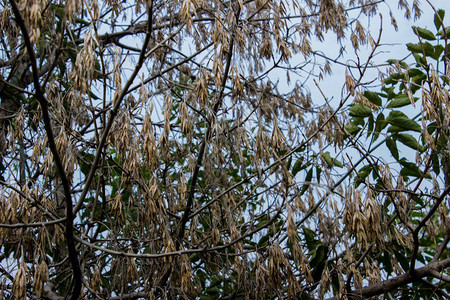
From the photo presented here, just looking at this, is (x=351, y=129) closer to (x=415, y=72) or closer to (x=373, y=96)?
(x=373, y=96)

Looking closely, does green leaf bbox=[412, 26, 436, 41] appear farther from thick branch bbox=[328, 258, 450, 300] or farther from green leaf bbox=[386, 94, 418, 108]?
thick branch bbox=[328, 258, 450, 300]

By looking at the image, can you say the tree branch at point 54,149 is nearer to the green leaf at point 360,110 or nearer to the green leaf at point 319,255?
the green leaf at point 319,255

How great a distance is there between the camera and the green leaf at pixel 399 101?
5.90 feet

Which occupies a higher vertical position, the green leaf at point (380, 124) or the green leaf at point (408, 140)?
the green leaf at point (380, 124)

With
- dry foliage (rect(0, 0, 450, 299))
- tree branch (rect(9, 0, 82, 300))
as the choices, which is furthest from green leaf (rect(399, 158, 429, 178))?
tree branch (rect(9, 0, 82, 300))

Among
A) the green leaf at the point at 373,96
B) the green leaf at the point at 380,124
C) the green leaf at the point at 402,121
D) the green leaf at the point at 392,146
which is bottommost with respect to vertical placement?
the green leaf at the point at 392,146

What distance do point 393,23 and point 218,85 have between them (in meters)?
1.66

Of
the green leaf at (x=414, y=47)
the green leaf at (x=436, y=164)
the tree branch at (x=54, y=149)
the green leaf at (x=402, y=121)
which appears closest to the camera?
the tree branch at (x=54, y=149)

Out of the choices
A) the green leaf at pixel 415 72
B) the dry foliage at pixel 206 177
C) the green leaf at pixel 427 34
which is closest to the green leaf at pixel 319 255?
the dry foliage at pixel 206 177

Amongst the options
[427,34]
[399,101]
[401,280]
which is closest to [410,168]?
[399,101]

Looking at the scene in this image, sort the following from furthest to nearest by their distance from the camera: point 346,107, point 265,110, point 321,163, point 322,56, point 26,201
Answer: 1. point 322,56
2. point 265,110
3. point 346,107
4. point 321,163
5. point 26,201

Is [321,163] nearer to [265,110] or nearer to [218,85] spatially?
[265,110]

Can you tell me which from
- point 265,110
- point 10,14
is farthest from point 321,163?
point 10,14

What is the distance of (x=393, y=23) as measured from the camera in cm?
274
